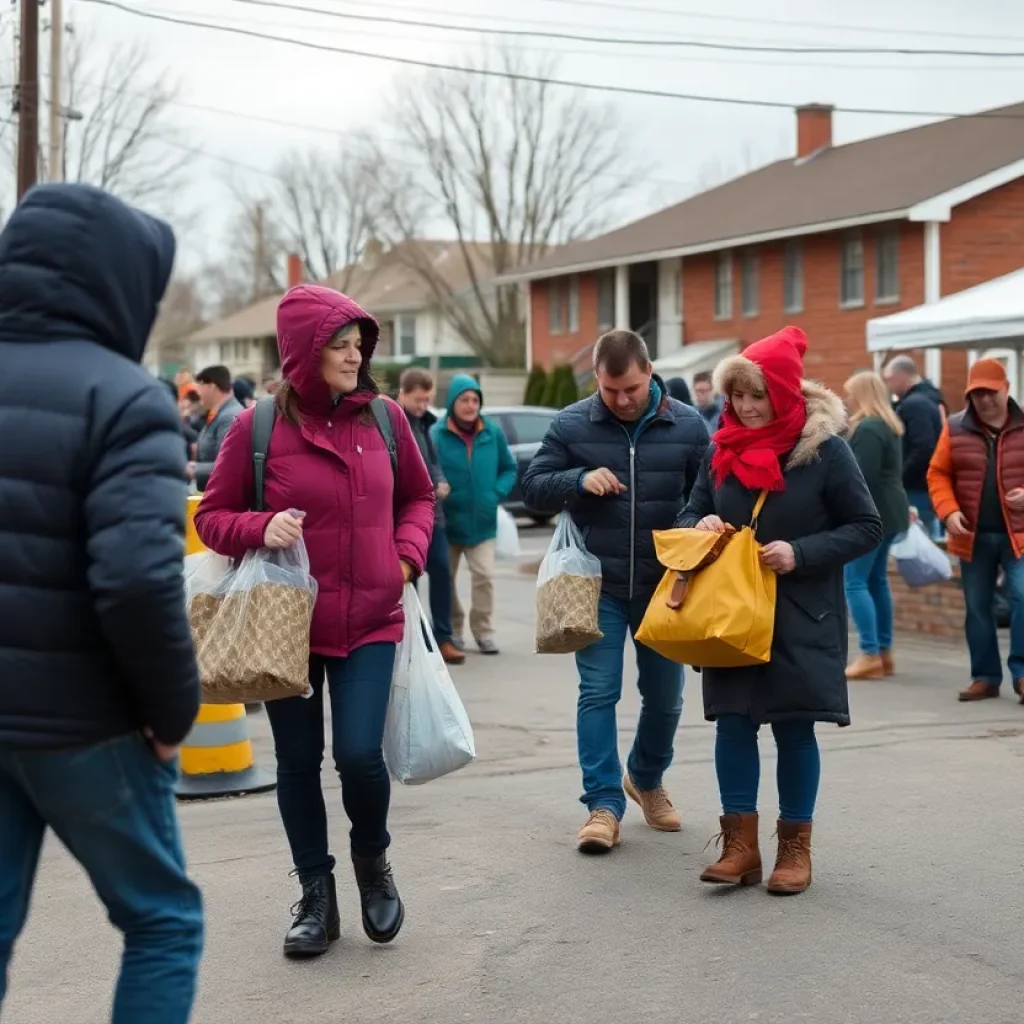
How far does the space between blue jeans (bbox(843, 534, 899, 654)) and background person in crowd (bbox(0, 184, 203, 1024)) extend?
7.84 metres

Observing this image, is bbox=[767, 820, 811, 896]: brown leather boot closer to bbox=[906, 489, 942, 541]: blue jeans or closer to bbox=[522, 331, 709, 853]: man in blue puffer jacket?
bbox=[522, 331, 709, 853]: man in blue puffer jacket

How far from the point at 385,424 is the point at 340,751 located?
998mm

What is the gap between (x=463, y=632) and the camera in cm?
1350

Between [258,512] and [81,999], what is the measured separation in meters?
1.45

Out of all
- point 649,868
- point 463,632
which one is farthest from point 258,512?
point 463,632

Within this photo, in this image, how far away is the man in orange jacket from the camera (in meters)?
9.62

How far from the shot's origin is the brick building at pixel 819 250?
31812 millimetres

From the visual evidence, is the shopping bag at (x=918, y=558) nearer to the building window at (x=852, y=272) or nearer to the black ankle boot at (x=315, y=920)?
the black ankle boot at (x=315, y=920)

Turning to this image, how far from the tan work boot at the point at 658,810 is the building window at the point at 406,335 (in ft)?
211

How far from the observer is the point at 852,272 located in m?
34.3

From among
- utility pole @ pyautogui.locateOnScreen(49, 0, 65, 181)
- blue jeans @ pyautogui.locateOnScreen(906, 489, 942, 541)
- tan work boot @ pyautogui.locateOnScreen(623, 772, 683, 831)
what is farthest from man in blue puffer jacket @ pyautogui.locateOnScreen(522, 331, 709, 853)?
utility pole @ pyautogui.locateOnScreen(49, 0, 65, 181)

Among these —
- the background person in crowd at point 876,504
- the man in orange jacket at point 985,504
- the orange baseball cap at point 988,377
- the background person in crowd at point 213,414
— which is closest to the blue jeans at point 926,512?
the background person in crowd at point 876,504

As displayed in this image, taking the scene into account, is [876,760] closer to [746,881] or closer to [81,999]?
[746,881]

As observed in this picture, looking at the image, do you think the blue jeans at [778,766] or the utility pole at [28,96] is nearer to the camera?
the blue jeans at [778,766]
